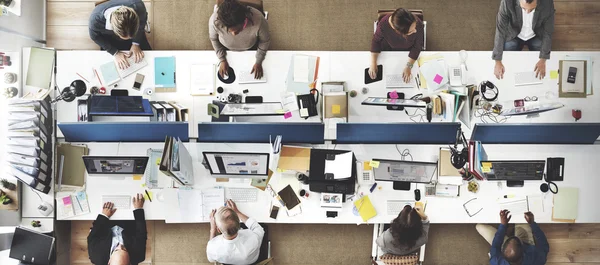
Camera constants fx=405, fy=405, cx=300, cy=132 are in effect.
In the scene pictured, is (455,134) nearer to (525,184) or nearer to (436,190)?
(436,190)

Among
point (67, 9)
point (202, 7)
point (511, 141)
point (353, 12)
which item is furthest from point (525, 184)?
point (67, 9)

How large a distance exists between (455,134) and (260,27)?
1716mm

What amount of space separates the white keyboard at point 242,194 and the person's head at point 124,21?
1.40 meters

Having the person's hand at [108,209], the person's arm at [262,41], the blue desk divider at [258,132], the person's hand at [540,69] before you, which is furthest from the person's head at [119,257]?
the person's hand at [540,69]

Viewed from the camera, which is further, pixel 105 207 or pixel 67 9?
pixel 67 9

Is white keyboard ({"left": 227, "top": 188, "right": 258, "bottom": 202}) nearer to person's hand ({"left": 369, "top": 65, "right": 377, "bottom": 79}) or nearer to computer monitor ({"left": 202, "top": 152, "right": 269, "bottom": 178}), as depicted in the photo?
computer monitor ({"left": 202, "top": 152, "right": 269, "bottom": 178})

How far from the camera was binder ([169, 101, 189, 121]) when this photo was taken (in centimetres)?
322

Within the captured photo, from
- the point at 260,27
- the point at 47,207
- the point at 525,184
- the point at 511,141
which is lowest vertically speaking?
the point at 47,207

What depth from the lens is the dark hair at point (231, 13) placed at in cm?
251

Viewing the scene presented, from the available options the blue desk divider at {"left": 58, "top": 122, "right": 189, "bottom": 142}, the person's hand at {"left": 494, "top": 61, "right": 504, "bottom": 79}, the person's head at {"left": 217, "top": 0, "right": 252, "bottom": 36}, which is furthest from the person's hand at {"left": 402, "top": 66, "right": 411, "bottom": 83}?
the blue desk divider at {"left": 58, "top": 122, "right": 189, "bottom": 142}

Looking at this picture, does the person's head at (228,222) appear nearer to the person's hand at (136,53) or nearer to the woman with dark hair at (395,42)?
the person's hand at (136,53)

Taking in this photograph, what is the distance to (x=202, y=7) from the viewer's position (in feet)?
13.1

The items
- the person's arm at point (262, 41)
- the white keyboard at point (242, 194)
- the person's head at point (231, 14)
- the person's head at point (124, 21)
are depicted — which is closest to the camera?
the person's head at point (231, 14)

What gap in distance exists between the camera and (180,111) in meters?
3.23
